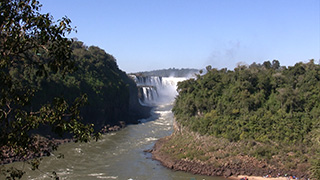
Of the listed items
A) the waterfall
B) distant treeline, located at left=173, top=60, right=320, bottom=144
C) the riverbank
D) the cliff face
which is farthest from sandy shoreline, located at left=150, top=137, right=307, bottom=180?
the waterfall

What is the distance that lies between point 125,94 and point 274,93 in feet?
105

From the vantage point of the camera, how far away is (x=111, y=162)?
30.5 metres

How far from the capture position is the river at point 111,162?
26.2m

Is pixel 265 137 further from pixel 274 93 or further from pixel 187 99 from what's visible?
pixel 187 99

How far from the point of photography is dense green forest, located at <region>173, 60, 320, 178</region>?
2902cm

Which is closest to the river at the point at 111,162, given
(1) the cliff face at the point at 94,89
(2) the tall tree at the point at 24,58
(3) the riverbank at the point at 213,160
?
(3) the riverbank at the point at 213,160

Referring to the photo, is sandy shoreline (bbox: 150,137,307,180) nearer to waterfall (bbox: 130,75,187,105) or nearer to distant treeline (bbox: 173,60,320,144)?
distant treeline (bbox: 173,60,320,144)

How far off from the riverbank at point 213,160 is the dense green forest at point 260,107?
110 centimetres

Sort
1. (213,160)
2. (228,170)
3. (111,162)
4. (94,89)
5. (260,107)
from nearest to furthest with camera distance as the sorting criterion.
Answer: (228,170), (213,160), (111,162), (260,107), (94,89)

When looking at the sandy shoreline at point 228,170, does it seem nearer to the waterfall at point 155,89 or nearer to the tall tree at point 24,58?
the tall tree at point 24,58

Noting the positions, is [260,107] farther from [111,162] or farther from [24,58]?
[24,58]

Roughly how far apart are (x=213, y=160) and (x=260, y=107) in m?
8.51

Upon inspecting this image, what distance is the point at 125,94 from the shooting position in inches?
2368

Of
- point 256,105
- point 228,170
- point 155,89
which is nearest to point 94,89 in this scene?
point 256,105
